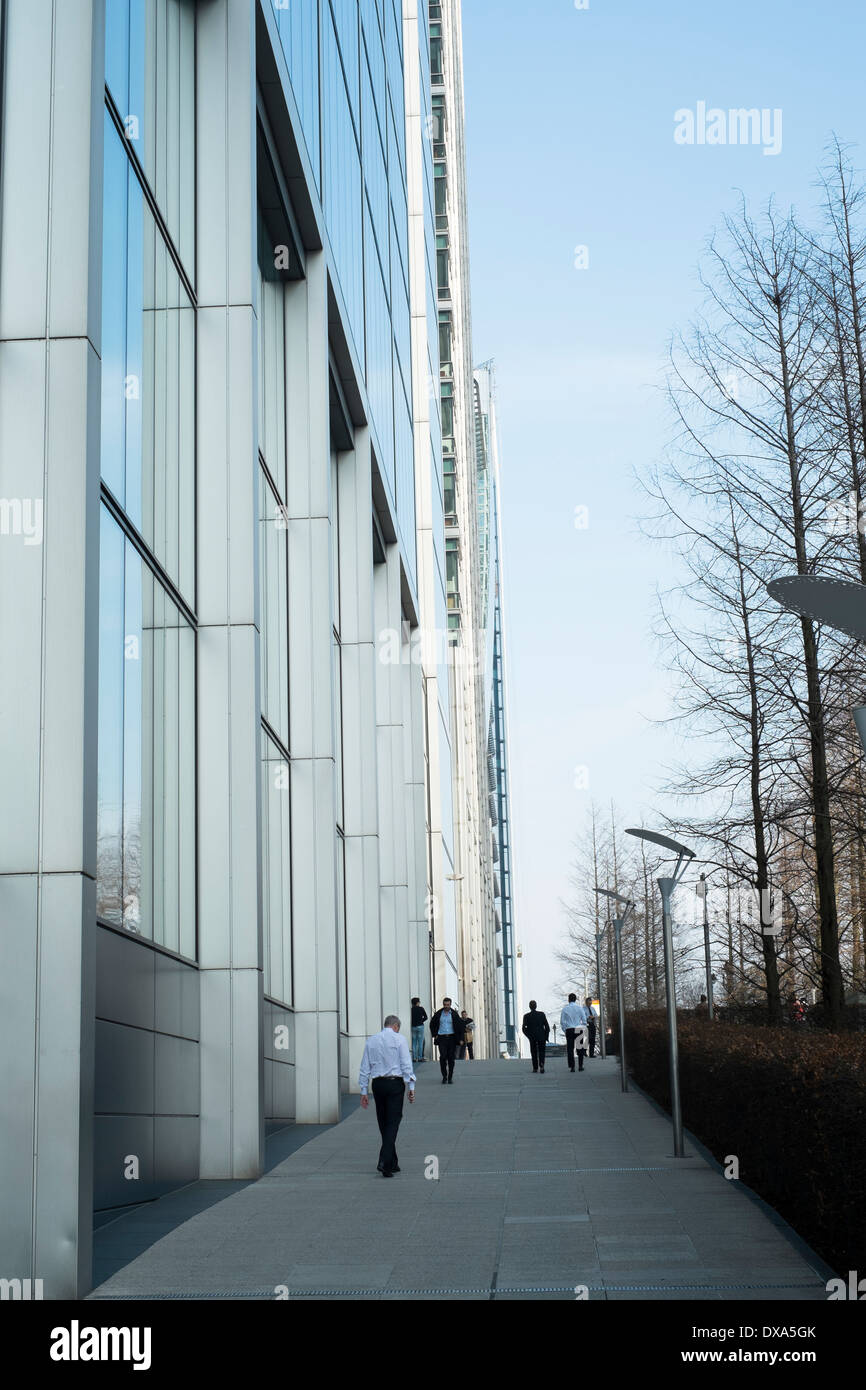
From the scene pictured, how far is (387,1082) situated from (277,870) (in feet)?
17.0

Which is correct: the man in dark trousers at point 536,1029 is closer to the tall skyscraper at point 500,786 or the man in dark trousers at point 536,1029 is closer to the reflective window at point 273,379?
the reflective window at point 273,379

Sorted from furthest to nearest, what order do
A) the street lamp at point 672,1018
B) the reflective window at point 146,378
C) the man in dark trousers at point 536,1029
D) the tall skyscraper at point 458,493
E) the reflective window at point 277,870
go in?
the tall skyscraper at point 458,493
the man in dark trousers at point 536,1029
the reflective window at point 277,870
the street lamp at point 672,1018
the reflective window at point 146,378

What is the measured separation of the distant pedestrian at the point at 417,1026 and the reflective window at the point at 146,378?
18658 mm

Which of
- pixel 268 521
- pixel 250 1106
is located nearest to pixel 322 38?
pixel 268 521

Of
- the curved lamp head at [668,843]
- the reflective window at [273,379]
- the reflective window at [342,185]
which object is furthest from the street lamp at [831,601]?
the reflective window at [342,185]

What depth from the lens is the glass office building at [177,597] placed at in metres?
8.98

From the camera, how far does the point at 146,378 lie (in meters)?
13.5

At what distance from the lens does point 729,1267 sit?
30.4 feet

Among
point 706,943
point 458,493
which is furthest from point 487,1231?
point 458,493

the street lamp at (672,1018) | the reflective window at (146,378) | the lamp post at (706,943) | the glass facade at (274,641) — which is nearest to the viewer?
the reflective window at (146,378)

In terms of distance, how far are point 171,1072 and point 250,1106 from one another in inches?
45.6

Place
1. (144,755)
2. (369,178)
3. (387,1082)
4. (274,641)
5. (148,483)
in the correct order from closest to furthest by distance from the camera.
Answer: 1. (144,755)
2. (148,483)
3. (387,1082)
4. (274,641)
5. (369,178)

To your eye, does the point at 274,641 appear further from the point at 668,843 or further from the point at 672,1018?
the point at 672,1018

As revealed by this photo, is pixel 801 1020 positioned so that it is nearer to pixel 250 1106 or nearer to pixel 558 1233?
pixel 250 1106
